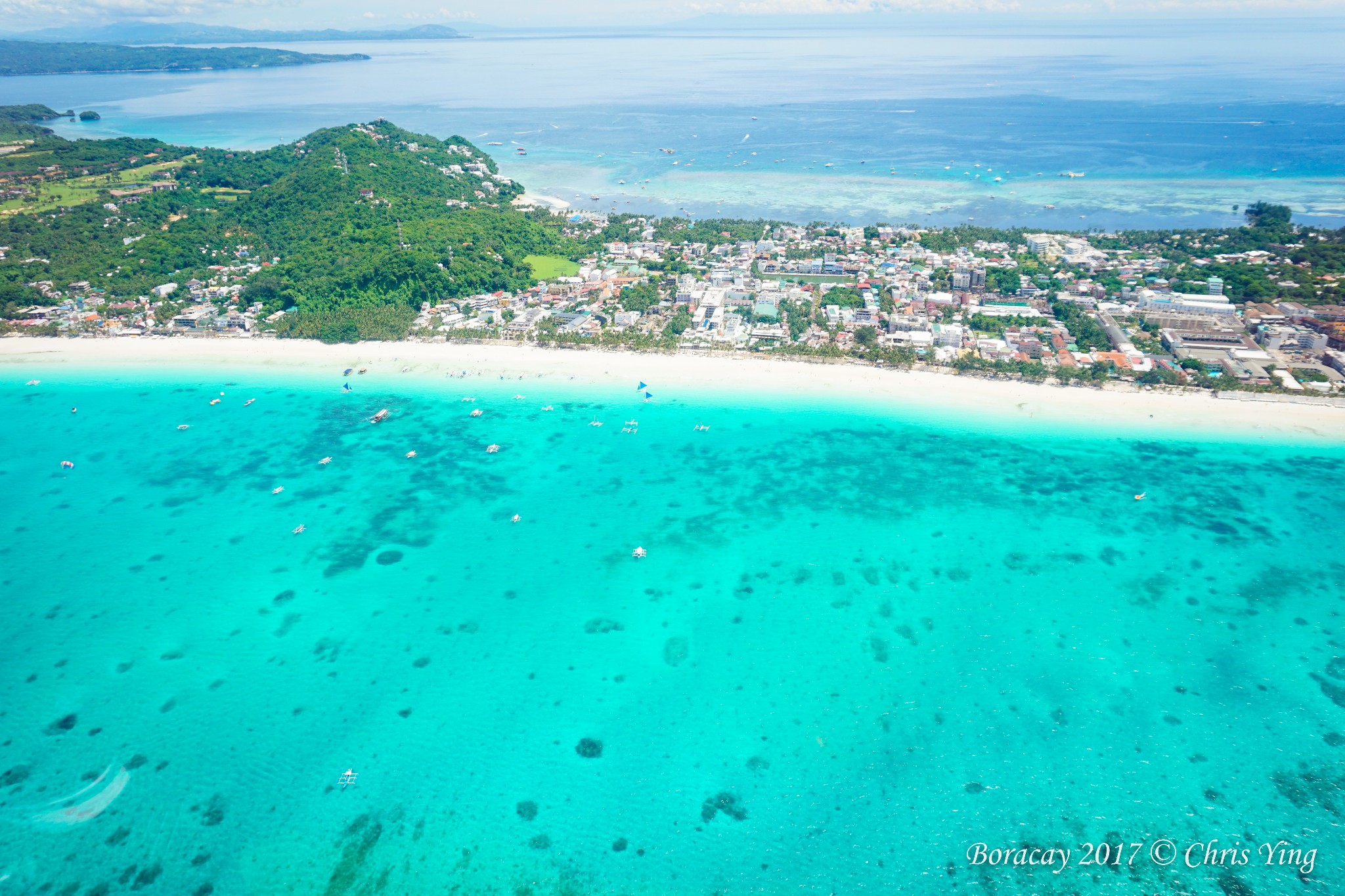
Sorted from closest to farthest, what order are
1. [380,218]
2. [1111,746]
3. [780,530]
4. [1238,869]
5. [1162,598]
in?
[1238,869], [1111,746], [1162,598], [780,530], [380,218]

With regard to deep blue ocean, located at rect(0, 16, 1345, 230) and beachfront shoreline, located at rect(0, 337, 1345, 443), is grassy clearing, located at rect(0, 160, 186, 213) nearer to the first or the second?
beachfront shoreline, located at rect(0, 337, 1345, 443)

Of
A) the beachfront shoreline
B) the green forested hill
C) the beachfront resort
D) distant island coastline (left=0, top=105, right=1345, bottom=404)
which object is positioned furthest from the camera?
the green forested hill

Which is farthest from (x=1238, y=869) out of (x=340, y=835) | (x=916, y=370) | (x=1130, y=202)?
(x=1130, y=202)

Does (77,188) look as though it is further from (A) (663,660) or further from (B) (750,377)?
(A) (663,660)

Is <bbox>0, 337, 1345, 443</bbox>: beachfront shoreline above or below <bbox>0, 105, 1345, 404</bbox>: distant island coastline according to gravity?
below

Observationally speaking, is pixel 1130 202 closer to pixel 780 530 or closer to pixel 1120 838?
pixel 780 530

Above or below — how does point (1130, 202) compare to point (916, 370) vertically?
Answer: above

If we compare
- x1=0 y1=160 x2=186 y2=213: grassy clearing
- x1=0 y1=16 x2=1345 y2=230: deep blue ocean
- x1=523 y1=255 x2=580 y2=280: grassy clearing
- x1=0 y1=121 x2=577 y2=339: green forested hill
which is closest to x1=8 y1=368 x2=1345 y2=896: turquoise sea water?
x1=0 y1=121 x2=577 y2=339: green forested hill

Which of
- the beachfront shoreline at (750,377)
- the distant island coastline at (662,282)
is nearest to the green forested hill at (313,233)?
the distant island coastline at (662,282)
